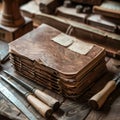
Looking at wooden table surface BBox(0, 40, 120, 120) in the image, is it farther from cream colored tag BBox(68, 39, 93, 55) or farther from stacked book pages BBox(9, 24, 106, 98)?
cream colored tag BBox(68, 39, 93, 55)

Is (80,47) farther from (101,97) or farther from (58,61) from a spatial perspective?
(101,97)

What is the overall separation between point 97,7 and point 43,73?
0.45m

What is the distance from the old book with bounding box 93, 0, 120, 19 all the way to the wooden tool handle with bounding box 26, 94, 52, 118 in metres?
0.53

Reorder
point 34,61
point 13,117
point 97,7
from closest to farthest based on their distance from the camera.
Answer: point 13,117
point 34,61
point 97,7

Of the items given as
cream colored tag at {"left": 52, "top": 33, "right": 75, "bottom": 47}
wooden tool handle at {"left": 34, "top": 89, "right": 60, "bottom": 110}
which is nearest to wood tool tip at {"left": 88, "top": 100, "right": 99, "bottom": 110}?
wooden tool handle at {"left": 34, "top": 89, "right": 60, "bottom": 110}

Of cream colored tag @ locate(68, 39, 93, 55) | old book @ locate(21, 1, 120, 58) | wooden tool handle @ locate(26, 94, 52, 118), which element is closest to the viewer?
wooden tool handle @ locate(26, 94, 52, 118)

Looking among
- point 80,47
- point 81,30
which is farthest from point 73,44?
point 81,30

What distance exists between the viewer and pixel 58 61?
3.45 ft

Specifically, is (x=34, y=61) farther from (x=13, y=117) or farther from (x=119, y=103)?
(x=119, y=103)

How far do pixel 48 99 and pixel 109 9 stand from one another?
1.79 feet

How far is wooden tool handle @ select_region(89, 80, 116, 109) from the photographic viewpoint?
98cm

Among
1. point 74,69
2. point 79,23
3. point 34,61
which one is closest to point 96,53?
point 74,69

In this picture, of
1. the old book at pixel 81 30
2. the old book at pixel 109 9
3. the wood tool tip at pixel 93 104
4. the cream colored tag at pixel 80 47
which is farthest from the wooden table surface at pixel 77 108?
the old book at pixel 109 9

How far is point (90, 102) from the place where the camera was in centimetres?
99
